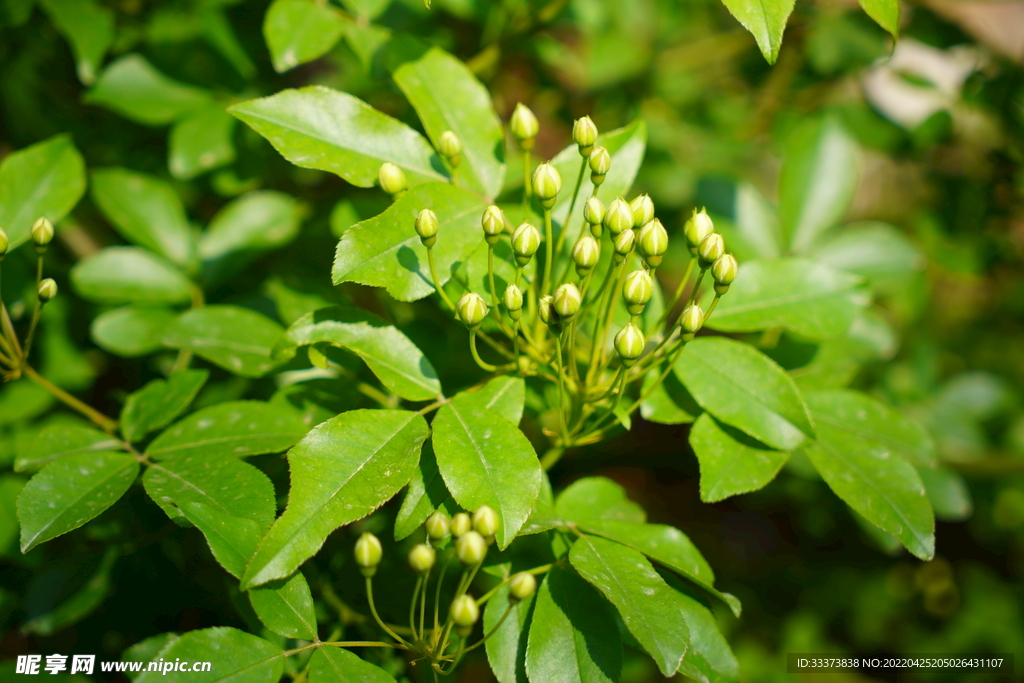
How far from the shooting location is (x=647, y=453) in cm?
246

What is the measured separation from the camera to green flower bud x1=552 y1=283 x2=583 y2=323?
85cm

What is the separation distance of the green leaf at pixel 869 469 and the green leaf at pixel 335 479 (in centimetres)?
59

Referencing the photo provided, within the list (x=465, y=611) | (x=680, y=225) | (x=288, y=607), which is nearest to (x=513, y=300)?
(x=465, y=611)

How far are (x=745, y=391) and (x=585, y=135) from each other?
434 millimetres

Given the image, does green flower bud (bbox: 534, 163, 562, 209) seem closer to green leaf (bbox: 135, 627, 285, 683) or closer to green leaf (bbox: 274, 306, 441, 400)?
green leaf (bbox: 274, 306, 441, 400)

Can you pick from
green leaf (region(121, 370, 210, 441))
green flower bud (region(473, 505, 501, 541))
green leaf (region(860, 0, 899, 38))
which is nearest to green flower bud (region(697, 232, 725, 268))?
green leaf (region(860, 0, 899, 38))

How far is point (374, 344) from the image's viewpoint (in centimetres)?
102

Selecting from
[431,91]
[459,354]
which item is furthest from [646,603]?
[431,91]

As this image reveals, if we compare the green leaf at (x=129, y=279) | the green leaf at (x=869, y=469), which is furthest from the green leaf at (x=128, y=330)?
the green leaf at (x=869, y=469)

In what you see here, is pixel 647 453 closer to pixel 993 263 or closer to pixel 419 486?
pixel 993 263

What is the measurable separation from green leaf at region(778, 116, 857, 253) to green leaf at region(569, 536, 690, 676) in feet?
3.00

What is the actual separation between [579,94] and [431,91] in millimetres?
1309

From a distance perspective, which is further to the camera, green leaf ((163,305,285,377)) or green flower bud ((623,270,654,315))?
green leaf ((163,305,285,377))

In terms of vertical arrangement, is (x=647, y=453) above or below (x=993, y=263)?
below
